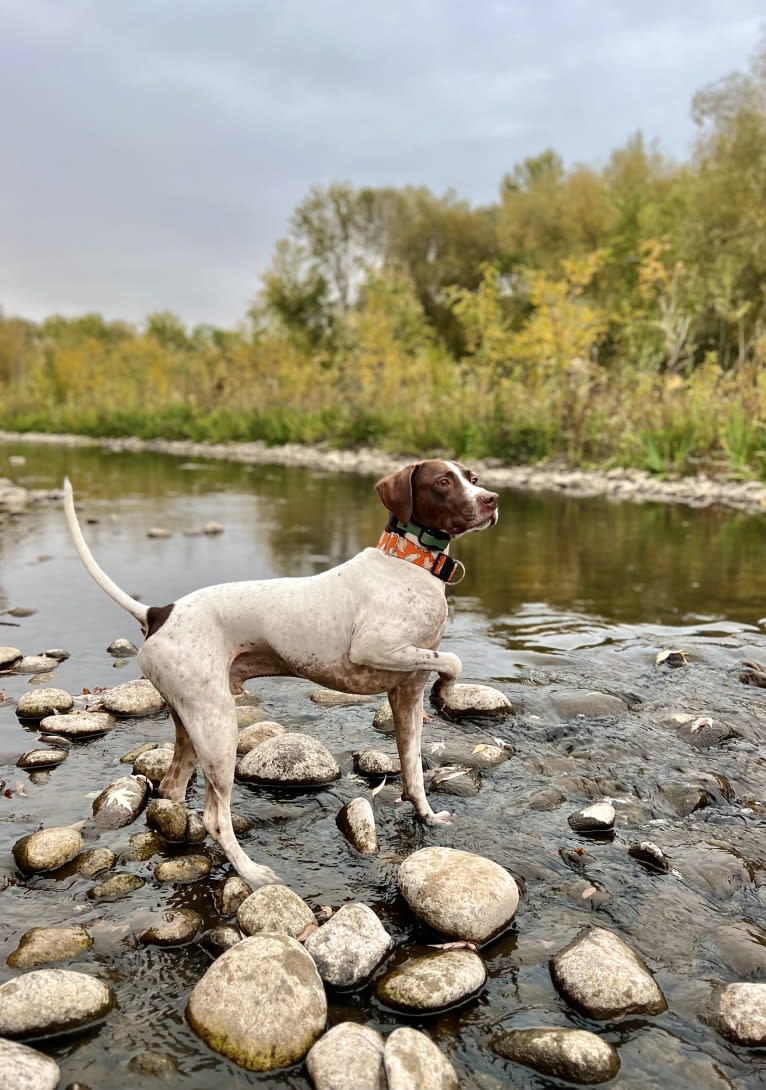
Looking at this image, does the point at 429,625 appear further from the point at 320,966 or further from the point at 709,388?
the point at 709,388

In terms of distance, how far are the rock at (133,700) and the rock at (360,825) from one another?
1.85 m

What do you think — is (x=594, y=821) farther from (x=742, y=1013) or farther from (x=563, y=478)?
(x=563, y=478)

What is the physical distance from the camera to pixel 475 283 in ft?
174

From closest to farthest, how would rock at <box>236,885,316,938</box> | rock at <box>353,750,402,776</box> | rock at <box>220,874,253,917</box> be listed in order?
rock at <box>236,885,316,938</box> → rock at <box>220,874,253,917</box> → rock at <box>353,750,402,776</box>

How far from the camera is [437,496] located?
3492 mm

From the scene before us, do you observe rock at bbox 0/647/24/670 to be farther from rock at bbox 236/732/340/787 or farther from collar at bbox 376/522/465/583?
collar at bbox 376/522/465/583

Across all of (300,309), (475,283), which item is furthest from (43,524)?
(475,283)

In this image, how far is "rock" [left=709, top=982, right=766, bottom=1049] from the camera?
249 cm

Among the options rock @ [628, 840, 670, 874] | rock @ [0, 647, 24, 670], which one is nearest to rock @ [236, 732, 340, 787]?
rock @ [628, 840, 670, 874]

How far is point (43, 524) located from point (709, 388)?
47.1ft

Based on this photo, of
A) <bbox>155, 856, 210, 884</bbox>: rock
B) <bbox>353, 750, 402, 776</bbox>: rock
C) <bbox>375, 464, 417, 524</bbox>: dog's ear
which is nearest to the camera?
<bbox>155, 856, 210, 884</bbox>: rock

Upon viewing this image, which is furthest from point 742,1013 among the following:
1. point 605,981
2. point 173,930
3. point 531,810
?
point 173,930

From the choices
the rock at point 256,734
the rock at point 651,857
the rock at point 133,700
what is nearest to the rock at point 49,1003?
the rock at point 256,734

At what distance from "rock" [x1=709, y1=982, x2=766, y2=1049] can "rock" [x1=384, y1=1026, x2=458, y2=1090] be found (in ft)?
2.97
